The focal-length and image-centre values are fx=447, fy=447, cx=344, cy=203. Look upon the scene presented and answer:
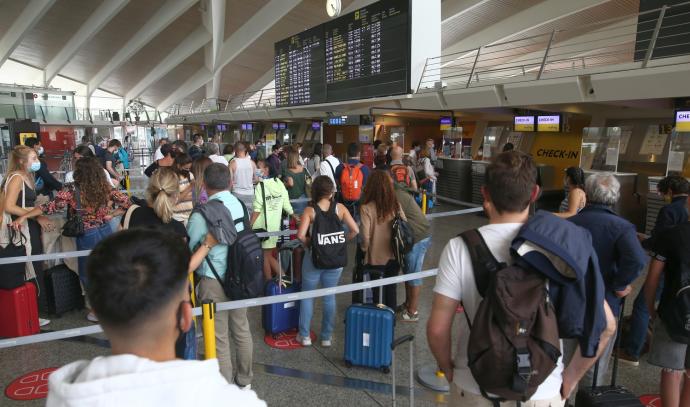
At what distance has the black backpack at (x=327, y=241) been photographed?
12.7 feet

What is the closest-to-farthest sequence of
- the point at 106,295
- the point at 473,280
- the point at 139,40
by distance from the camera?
1. the point at 106,295
2. the point at 473,280
3. the point at 139,40

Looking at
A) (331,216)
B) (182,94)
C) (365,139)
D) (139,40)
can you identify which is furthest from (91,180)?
(182,94)

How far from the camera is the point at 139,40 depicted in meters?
30.6

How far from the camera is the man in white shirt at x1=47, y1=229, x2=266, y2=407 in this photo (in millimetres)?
960

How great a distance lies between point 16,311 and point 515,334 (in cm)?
465

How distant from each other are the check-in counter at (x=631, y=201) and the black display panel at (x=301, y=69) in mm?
8098

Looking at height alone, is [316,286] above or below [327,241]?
below

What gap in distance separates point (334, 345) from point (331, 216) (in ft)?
4.16

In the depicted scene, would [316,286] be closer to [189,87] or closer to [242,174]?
[242,174]

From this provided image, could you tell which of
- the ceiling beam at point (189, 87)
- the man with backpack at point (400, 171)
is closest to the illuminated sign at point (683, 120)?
the man with backpack at point (400, 171)

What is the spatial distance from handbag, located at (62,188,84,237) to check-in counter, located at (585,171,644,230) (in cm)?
922

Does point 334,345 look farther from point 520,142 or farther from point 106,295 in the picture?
point 520,142

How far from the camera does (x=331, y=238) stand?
12.8 feet

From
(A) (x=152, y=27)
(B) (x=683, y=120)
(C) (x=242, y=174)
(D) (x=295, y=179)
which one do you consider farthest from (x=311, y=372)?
(A) (x=152, y=27)
